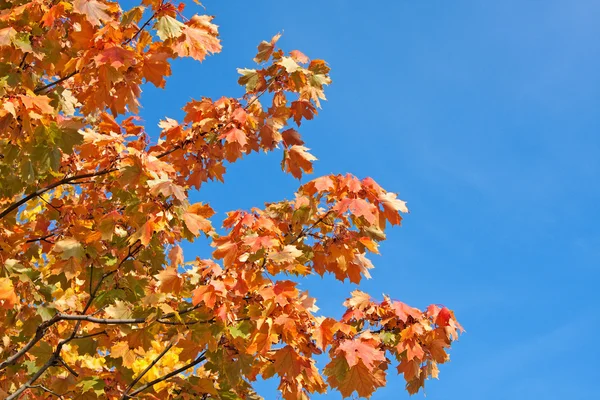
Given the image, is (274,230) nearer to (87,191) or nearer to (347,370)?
(347,370)

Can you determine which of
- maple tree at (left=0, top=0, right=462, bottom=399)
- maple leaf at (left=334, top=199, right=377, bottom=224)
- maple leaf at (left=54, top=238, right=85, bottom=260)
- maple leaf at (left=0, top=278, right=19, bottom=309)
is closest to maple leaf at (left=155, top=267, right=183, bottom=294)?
maple tree at (left=0, top=0, right=462, bottom=399)

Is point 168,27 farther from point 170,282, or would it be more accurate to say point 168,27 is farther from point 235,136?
point 170,282

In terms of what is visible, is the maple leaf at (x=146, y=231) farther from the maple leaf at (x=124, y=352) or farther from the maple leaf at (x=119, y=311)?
the maple leaf at (x=124, y=352)

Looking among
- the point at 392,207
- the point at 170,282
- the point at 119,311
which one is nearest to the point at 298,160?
the point at 392,207

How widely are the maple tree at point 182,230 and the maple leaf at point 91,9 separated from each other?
2 cm

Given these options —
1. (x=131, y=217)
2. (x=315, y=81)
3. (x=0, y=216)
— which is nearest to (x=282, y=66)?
(x=315, y=81)

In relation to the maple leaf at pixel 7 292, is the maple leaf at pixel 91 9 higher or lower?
higher

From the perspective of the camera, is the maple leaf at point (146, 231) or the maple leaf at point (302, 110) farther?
the maple leaf at point (302, 110)

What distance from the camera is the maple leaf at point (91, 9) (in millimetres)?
5000

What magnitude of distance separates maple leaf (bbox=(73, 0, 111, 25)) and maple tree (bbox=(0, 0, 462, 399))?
0.02 m

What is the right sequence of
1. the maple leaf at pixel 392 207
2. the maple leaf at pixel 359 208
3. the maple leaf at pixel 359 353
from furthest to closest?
the maple leaf at pixel 392 207 < the maple leaf at pixel 359 208 < the maple leaf at pixel 359 353

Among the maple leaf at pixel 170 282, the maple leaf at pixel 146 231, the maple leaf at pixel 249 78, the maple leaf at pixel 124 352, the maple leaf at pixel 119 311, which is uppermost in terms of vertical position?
the maple leaf at pixel 249 78

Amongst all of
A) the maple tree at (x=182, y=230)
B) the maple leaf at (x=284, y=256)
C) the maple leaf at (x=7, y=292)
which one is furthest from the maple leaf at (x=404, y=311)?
the maple leaf at (x=7, y=292)

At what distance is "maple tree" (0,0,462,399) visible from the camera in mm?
4801
